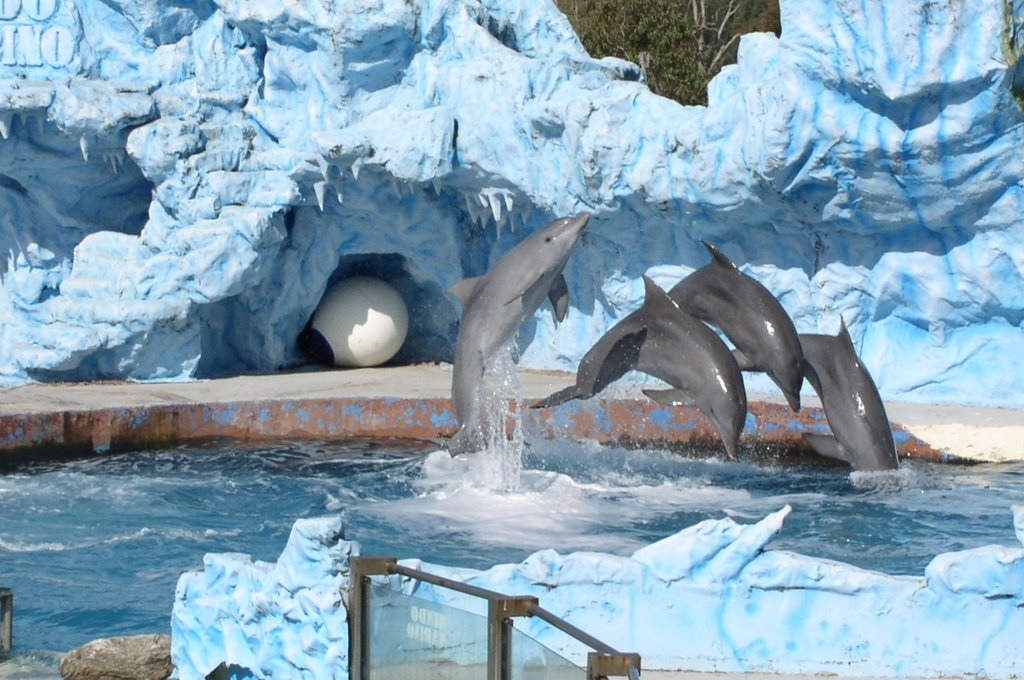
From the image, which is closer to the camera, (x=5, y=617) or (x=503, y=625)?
(x=503, y=625)

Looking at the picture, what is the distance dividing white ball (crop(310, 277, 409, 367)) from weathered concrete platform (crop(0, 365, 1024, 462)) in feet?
4.65

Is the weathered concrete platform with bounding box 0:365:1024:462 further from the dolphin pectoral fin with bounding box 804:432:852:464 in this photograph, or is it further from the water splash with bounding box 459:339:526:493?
the dolphin pectoral fin with bounding box 804:432:852:464

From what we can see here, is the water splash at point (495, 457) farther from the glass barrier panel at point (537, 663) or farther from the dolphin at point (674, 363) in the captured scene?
the glass barrier panel at point (537, 663)

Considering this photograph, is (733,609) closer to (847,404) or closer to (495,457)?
(847,404)

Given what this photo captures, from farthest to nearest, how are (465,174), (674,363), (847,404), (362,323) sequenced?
1. (362,323)
2. (465,174)
3. (847,404)
4. (674,363)

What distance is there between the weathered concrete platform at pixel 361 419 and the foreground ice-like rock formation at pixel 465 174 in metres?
0.93

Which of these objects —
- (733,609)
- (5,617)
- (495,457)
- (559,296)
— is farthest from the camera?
(495,457)

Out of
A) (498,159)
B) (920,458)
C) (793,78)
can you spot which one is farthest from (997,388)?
(498,159)

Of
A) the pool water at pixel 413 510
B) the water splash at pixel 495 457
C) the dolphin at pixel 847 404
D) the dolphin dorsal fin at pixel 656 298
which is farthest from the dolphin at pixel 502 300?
the dolphin at pixel 847 404

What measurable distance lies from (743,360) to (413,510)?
227 cm

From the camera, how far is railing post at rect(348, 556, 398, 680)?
4480 millimetres

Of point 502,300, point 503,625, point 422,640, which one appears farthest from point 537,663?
point 502,300

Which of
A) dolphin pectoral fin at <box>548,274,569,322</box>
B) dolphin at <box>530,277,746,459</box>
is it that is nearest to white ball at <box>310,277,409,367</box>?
dolphin pectoral fin at <box>548,274,569,322</box>

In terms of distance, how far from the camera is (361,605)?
14.8ft
